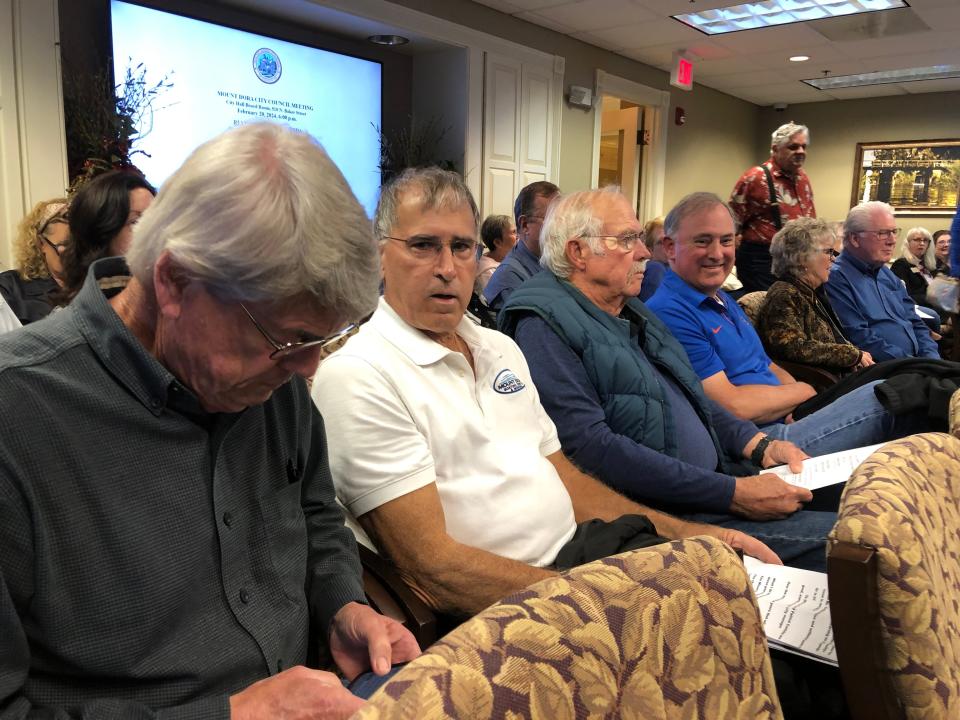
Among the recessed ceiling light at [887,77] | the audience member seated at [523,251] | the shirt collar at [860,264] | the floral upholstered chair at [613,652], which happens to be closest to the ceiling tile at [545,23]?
the audience member seated at [523,251]

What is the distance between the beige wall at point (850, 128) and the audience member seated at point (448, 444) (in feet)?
30.8

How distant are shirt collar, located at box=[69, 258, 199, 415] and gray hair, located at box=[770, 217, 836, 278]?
3028 mm

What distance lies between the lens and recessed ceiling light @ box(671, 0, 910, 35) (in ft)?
19.1

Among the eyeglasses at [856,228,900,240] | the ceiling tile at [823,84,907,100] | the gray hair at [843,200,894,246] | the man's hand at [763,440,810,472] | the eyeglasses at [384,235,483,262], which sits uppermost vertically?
the ceiling tile at [823,84,907,100]

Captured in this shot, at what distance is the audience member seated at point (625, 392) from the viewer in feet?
6.09

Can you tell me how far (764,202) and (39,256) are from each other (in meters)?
4.24

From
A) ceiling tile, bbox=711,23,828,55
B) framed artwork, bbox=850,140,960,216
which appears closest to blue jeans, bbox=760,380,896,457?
ceiling tile, bbox=711,23,828,55

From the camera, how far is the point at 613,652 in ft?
2.01

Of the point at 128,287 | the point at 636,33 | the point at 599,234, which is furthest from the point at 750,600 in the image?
the point at 636,33

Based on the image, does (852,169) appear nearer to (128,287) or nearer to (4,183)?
(4,183)

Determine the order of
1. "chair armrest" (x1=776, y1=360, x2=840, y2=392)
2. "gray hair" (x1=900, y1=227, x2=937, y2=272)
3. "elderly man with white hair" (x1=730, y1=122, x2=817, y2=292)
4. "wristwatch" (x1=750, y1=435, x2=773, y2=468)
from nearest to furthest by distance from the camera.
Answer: "wristwatch" (x1=750, y1=435, x2=773, y2=468) → "chair armrest" (x1=776, y1=360, x2=840, y2=392) → "elderly man with white hair" (x1=730, y1=122, x2=817, y2=292) → "gray hair" (x1=900, y1=227, x2=937, y2=272)

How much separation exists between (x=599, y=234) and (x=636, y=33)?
200 inches

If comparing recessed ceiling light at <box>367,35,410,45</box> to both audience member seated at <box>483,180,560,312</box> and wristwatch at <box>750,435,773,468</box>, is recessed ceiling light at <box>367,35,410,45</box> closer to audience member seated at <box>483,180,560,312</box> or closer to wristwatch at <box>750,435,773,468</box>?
audience member seated at <box>483,180,560,312</box>

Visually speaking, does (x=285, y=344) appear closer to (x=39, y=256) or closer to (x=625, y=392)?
(x=625, y=392)
